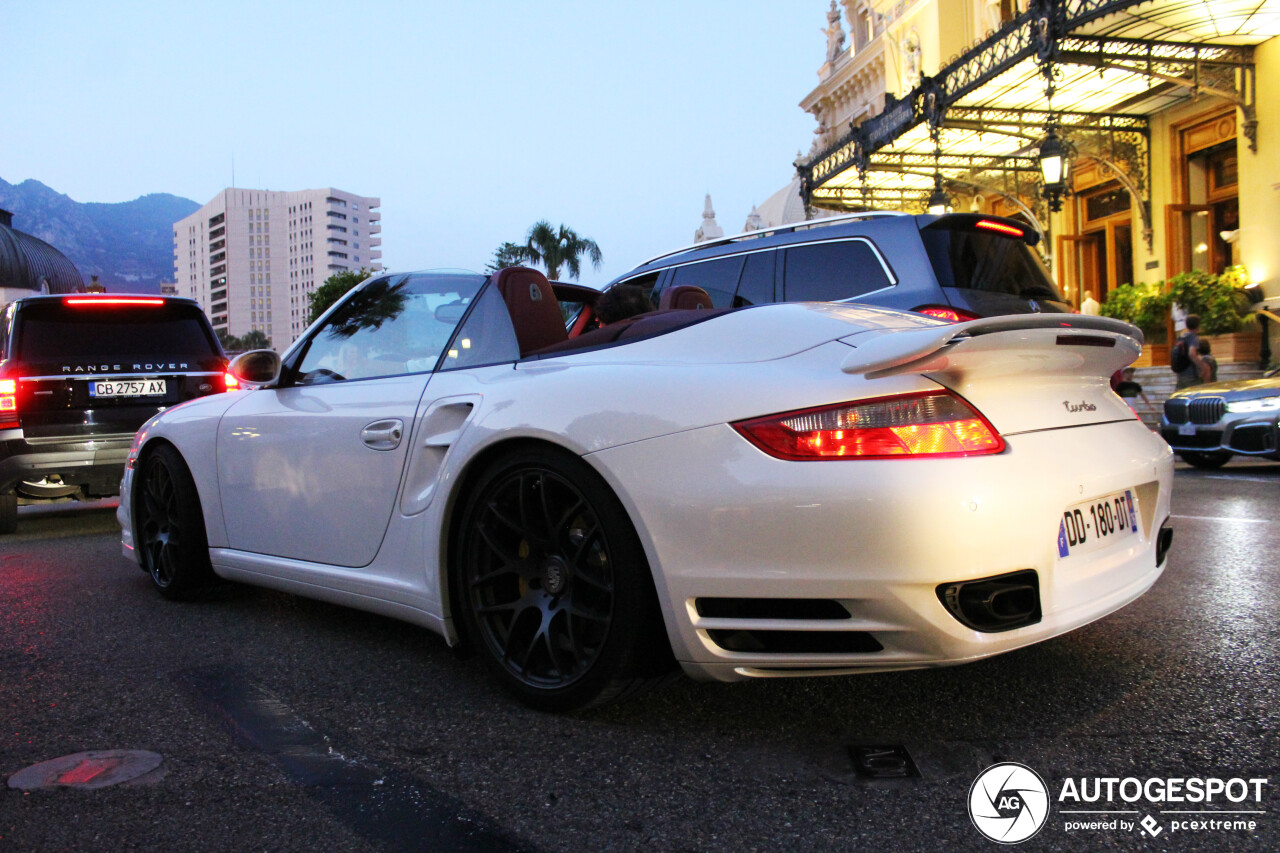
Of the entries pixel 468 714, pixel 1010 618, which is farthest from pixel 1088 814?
pixel 468 714

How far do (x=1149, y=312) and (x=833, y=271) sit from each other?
1243 centimetres

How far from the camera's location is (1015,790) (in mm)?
2004

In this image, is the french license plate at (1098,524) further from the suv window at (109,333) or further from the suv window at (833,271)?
the suv window at (109,333)

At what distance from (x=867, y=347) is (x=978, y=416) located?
0.29 meters

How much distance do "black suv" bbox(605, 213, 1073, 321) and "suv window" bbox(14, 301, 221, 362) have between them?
12.1 feet

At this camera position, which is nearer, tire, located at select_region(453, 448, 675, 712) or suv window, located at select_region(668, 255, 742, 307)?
tire, located at select_region(453, 448, 675, 712)

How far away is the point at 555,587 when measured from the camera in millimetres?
2551

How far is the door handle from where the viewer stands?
304 cm

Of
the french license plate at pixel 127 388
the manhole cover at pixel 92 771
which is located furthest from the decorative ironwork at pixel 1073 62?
the manhole cover at pixel 92 771

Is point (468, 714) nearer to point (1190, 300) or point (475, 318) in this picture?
point (475, 318)

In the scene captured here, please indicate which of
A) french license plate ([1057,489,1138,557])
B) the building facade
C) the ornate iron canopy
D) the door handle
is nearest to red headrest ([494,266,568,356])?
the door handle

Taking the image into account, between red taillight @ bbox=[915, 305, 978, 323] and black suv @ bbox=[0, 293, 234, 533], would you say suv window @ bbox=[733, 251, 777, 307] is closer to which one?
red taillight @ bbox=[915, 305, 978, 323]

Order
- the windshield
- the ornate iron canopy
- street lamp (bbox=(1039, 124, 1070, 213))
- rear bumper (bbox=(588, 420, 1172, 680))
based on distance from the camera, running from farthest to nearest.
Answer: the ornate iron canopy < street lamp (bbox=(1039, 124, 1070, 213)) < the windshield < rear bumper (bbox=(588, 420, 1172, 680))

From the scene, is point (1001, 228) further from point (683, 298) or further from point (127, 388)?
point (127, 388)
